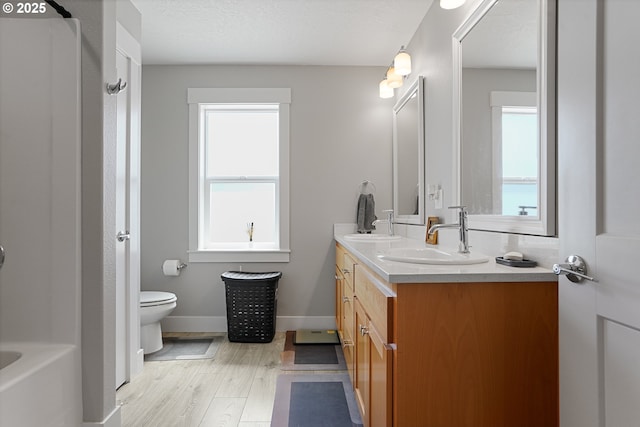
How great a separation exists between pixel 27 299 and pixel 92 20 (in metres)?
0.93

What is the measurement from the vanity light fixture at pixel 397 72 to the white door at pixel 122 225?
5.79 ft

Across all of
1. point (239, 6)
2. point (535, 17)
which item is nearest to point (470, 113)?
point (535, 17)

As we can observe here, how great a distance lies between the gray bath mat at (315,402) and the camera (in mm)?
1947

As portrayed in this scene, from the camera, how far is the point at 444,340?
1.20 metres

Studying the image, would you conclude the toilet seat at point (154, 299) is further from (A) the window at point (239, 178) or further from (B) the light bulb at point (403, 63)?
(B) the light bulb at point (403, 63)

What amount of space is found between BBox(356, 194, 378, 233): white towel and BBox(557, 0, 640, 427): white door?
2.33 meters

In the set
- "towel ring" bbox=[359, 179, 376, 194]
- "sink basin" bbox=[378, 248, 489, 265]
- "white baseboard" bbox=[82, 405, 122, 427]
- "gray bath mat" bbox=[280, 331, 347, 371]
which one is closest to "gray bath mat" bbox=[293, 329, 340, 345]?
"gray bath mat" bbox=[280, 331, 347, 371]

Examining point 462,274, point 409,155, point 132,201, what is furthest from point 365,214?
point 462,274

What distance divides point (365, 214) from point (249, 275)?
3.66ft

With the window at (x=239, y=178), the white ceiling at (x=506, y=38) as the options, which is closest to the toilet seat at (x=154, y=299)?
the window at (x=239, y=178)

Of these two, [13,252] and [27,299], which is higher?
[13,252]

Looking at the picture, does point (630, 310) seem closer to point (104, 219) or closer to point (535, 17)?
point (535, 17)

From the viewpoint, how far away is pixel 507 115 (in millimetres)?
1608

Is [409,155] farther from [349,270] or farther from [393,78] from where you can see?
[349,270]
